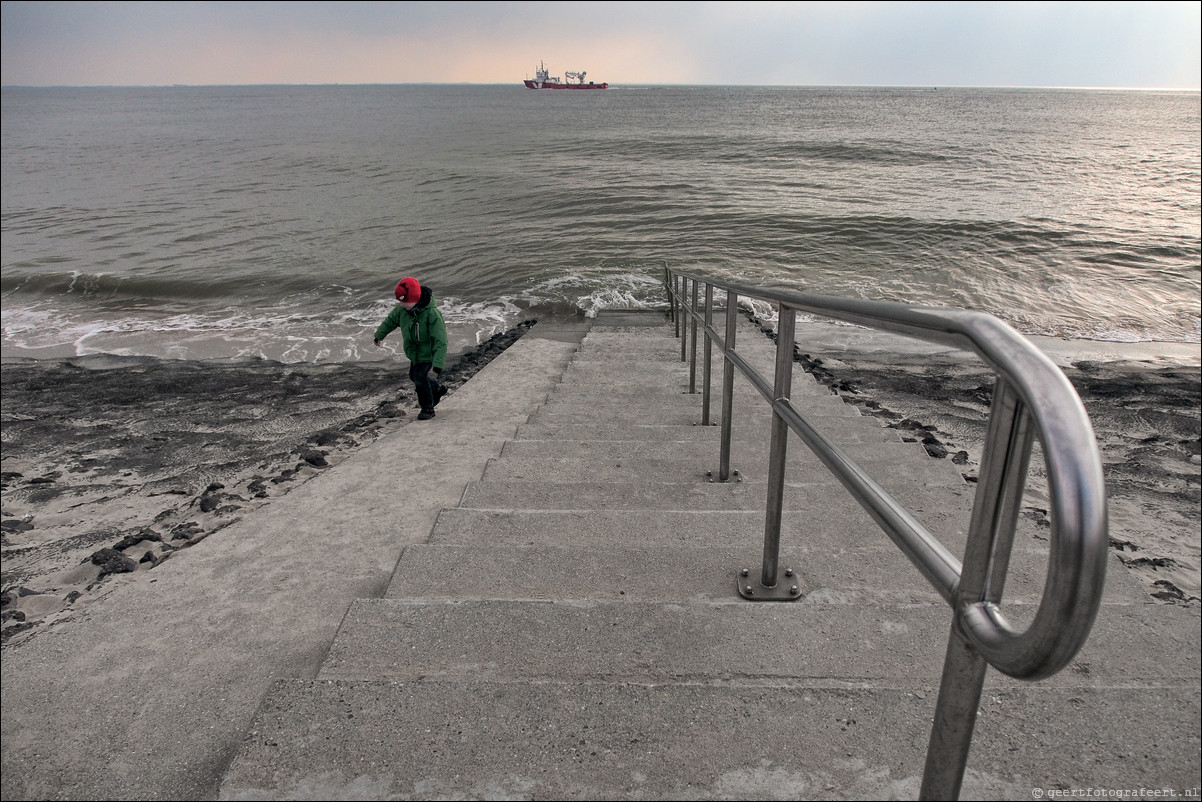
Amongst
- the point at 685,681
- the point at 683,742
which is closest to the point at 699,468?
the point at 685,681

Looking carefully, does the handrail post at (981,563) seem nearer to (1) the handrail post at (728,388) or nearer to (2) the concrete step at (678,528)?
(2) the concrete step at (678,528)

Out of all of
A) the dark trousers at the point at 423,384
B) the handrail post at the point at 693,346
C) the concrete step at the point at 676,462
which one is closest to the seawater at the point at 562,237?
the dark trousers at the point at 423,384

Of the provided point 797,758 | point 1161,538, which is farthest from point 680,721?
point 1161,538

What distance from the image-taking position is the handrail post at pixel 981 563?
80cm

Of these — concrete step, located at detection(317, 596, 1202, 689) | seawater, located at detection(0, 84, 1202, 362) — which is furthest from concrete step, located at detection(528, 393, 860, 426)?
seawater, located at detection(0, 84, 1202, 362)

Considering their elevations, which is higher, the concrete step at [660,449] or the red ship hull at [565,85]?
the red ship hull at [565,85]

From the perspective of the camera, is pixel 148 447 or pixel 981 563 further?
pixel 148 447

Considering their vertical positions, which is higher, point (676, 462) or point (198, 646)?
point (676, 462)

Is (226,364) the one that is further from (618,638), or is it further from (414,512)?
(618,638)

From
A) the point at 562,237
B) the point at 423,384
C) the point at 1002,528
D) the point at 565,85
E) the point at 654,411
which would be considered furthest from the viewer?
the point at 565,85

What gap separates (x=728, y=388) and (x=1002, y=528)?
88.1 inches

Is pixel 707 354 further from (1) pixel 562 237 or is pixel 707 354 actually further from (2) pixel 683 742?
(1) pixel 562 237

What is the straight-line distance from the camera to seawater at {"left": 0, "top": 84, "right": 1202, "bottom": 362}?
12219 mm

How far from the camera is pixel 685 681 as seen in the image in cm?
164
